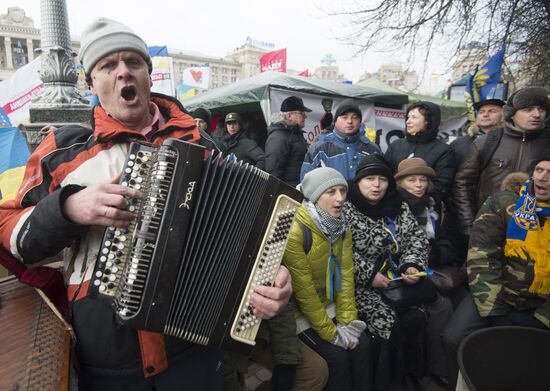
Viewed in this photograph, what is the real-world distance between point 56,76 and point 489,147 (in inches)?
193

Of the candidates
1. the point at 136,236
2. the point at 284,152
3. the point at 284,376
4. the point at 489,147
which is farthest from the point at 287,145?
the point at 136,236

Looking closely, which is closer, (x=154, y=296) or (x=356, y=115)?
(x=154, y=296)

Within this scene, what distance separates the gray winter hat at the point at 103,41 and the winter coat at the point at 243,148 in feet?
11.3

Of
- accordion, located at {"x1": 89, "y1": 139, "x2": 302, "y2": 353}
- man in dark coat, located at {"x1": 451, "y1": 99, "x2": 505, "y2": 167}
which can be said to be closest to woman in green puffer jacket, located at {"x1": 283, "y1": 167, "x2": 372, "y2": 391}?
accordion, located at {"x1": 89, "y1": 139, "x2": 302, "y2": 353}

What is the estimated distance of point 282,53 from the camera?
12.2 meters

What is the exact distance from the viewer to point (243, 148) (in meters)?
5.19

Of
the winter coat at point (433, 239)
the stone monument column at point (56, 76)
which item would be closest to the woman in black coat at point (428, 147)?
the winter coat at point (433, 239)

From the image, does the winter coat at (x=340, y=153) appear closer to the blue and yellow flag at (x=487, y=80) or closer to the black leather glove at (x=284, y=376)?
the black leather glove at (x=284, y=376)

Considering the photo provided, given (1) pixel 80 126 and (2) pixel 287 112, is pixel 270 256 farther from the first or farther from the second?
(2) pixel 287 112

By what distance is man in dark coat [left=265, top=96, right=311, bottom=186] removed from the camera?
15.1 ft

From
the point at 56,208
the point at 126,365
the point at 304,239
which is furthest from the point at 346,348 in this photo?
the point at 56,208

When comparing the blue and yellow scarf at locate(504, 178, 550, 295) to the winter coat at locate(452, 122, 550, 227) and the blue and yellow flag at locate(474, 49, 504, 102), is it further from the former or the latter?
the blue and yellow flag at locate(474, 49, 504, 102)

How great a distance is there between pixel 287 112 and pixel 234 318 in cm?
384

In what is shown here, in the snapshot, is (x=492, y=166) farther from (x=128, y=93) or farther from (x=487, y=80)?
(x=128, y=93)
